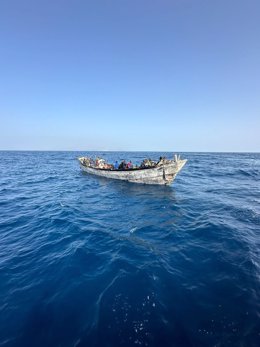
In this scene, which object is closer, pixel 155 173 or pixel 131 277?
pixel 131 277

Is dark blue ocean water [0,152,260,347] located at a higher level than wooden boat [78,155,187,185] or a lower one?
lower

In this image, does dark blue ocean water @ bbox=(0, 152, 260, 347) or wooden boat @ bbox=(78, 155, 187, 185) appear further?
wooden boat @ bbox=(78, 155, 187, 185)

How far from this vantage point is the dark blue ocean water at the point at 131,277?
503cm

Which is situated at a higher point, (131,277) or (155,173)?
(155,173)

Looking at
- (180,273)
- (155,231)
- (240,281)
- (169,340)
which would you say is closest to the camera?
(169,340)

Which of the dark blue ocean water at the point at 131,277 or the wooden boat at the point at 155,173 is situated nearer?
the dark blue ocean water at the point at 131,277

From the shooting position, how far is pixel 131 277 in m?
7.14

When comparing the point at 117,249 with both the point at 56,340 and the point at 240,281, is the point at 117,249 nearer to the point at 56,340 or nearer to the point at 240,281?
the point at 56,340

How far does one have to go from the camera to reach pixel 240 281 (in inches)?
267

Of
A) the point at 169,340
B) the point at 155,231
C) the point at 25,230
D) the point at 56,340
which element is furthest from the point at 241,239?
the point at 25,230

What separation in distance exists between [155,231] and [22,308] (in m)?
7.23

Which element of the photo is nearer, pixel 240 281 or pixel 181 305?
pixel 181 305

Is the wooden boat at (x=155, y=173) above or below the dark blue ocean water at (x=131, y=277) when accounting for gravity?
above

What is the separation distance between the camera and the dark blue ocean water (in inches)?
→ 198
